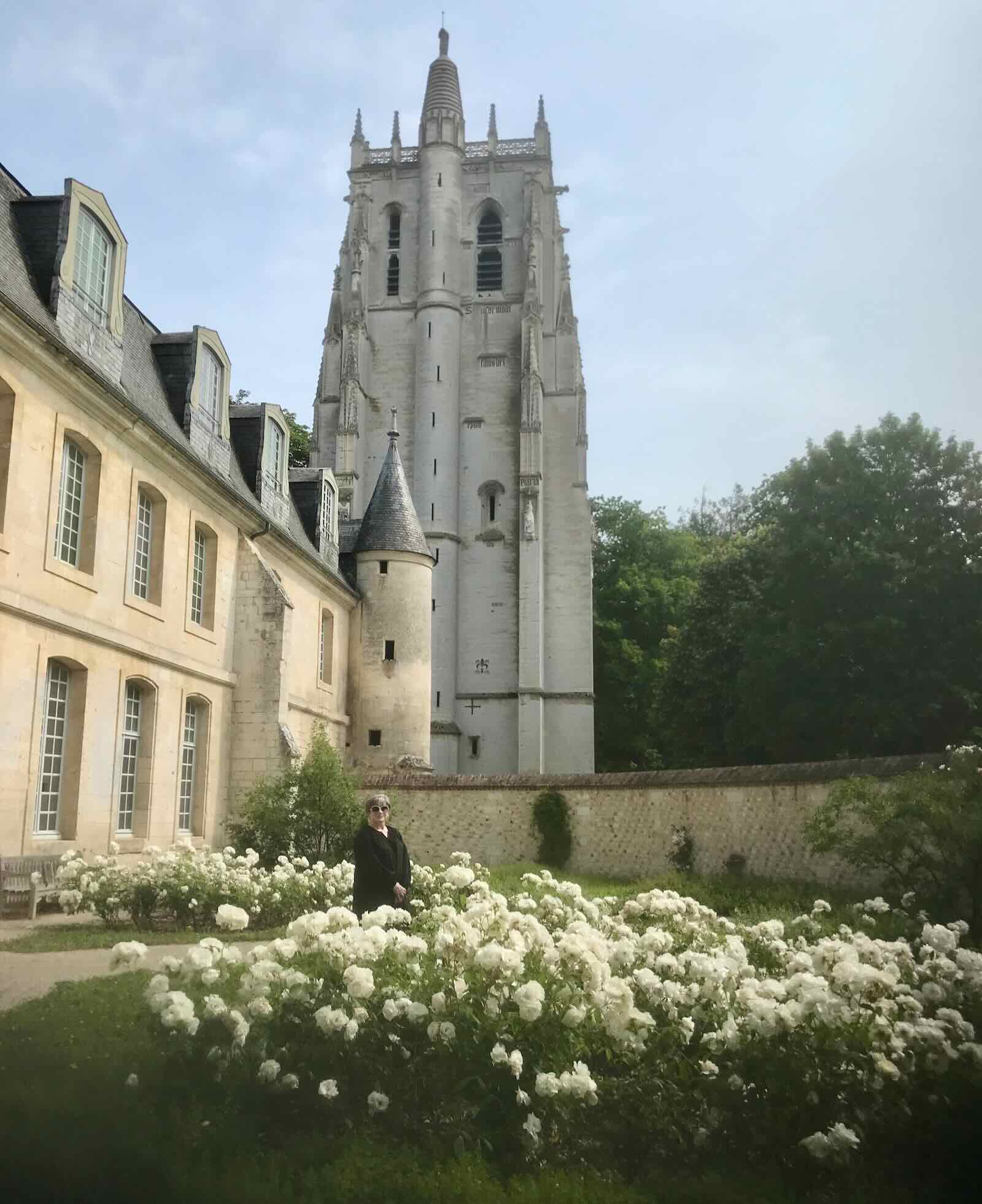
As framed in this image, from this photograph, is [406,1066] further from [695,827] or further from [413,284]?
[413,284]

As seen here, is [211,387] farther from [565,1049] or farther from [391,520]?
→ [565,1049]

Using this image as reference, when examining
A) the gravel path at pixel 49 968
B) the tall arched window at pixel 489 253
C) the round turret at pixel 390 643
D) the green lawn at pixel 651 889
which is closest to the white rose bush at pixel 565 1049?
the gravel path at pixel 49 968

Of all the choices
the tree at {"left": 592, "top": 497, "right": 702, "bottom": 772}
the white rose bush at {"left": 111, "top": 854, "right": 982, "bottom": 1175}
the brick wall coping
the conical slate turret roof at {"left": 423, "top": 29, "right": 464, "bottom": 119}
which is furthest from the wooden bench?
the conical slate turret roof at {"left": 423, "top": 29, "right": 464, "bottom": 119}

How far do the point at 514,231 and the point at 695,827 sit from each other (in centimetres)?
Answer: 3055

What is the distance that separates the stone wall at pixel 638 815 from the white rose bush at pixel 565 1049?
1071cm

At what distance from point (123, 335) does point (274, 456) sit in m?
5.84

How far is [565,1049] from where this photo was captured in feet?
15.8

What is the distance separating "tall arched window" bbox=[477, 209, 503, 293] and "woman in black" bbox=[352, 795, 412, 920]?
1468 inches

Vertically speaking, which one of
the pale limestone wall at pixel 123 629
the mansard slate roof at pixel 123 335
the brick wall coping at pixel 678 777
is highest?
the mansard slate roof at pixel 123 335

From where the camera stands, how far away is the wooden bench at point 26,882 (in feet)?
37.5

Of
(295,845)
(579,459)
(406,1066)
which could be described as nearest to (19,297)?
(295,845)

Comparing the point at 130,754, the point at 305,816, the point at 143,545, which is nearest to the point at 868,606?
the point at 305,816

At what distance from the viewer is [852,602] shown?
933 inches

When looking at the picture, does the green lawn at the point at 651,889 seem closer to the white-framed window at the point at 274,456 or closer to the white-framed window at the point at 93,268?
the white-framed window at the point at 93,268
